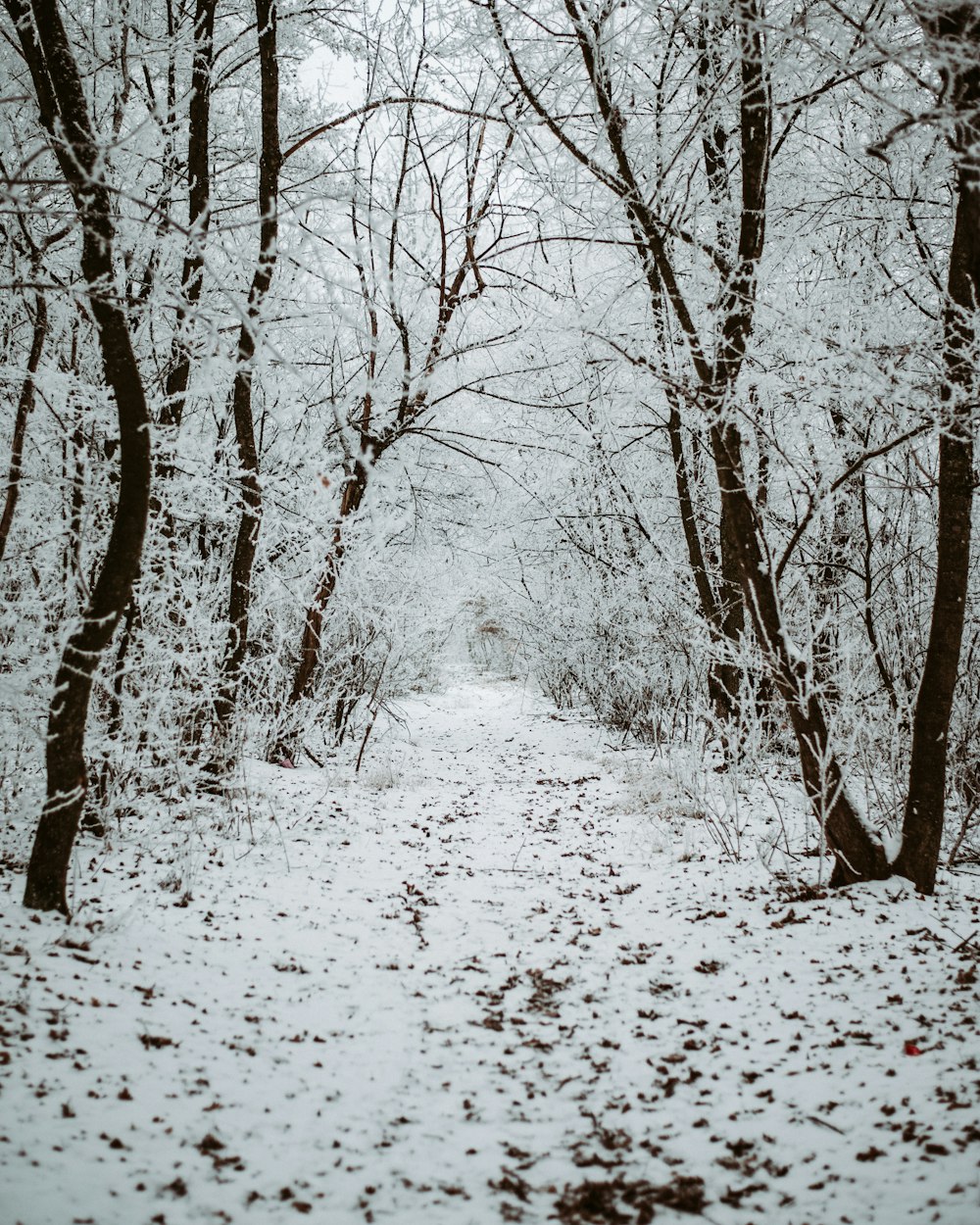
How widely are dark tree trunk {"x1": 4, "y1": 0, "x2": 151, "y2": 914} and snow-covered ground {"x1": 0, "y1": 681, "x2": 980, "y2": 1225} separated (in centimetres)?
40

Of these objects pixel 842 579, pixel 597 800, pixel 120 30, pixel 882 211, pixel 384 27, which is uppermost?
pixel 384 27

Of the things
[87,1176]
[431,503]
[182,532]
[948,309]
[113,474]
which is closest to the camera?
[87,1176]

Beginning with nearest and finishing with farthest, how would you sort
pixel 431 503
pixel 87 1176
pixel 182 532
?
pixel 87 1176
pixel 182 532
pixel 431 503

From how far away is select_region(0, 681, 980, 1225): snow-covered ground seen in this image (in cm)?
207

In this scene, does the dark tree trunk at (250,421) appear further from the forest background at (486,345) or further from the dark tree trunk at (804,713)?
the dark tree trunk at (804,713)

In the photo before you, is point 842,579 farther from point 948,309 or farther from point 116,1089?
point 116,1089

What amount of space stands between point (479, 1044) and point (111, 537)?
2.74 meters

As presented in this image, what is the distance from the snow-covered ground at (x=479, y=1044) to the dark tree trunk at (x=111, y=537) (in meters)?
0.40

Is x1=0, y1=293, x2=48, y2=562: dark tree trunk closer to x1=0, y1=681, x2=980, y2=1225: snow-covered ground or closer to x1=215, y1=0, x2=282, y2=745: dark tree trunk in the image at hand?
x1=215, y1=0, x2=282, y2=745: dark tree trunk

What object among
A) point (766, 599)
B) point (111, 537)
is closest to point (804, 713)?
point (766, 599)

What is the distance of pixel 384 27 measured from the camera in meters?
6.87

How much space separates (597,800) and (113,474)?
520 cm

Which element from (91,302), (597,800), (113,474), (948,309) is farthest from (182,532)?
(948,309)

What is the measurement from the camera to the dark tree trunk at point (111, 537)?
312 cm
